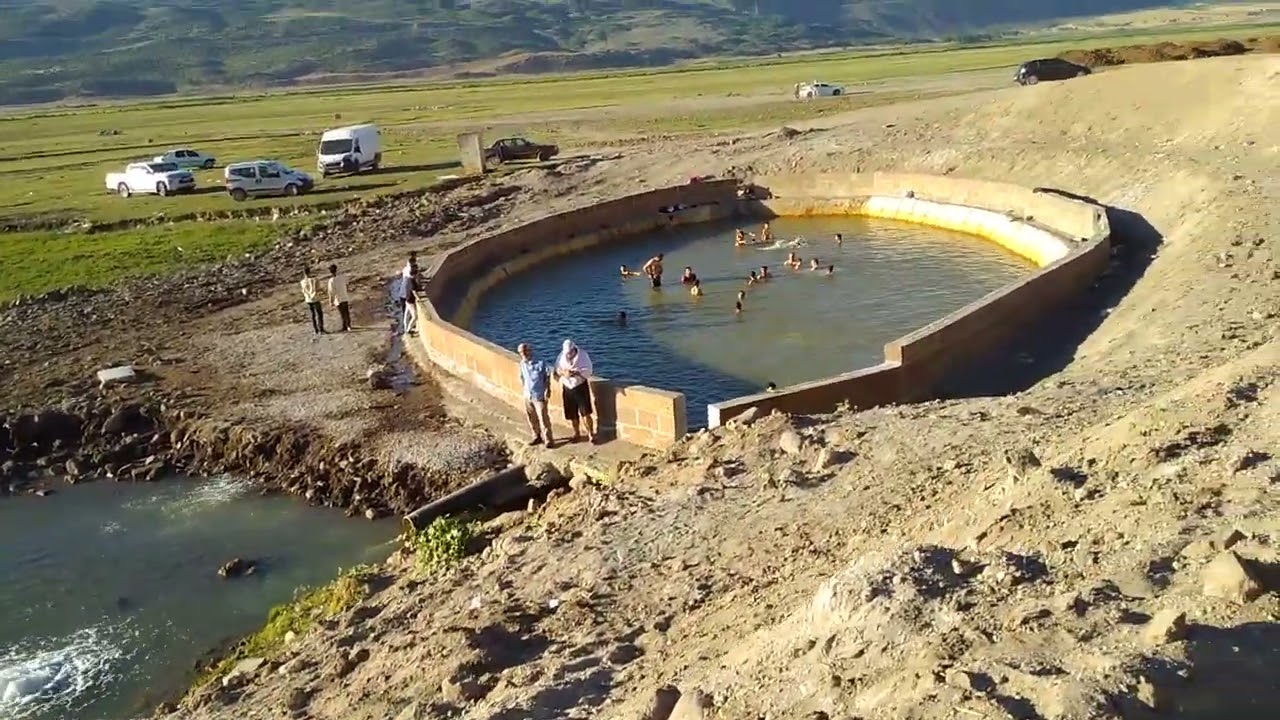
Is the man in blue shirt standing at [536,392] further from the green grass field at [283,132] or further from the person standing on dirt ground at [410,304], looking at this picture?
the green grass field at [283,132]

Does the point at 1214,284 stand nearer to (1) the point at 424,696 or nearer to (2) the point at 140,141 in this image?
(1) the point at 424,696

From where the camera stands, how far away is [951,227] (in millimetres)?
30922

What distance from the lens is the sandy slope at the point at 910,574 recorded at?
6590 millimetres

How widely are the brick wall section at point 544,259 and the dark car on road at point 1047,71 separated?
2246 cm

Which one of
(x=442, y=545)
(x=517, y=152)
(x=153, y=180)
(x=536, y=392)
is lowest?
(x=442, y=545)

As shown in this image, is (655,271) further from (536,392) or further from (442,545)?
(442,545)

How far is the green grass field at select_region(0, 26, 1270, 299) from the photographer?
3256 cm

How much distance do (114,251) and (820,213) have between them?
768 inches

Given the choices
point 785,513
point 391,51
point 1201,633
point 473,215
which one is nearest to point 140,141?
point 473,215

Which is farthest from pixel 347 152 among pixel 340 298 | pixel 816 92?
pixel 816 92

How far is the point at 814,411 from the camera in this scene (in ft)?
49.5

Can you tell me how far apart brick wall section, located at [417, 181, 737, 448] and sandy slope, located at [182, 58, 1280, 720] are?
3.95ft

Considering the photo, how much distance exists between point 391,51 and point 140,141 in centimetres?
10904

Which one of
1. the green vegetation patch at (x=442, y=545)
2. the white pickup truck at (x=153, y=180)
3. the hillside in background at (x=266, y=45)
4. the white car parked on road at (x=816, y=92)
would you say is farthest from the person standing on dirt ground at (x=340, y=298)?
the hillside in background at (x=266, y=45)
